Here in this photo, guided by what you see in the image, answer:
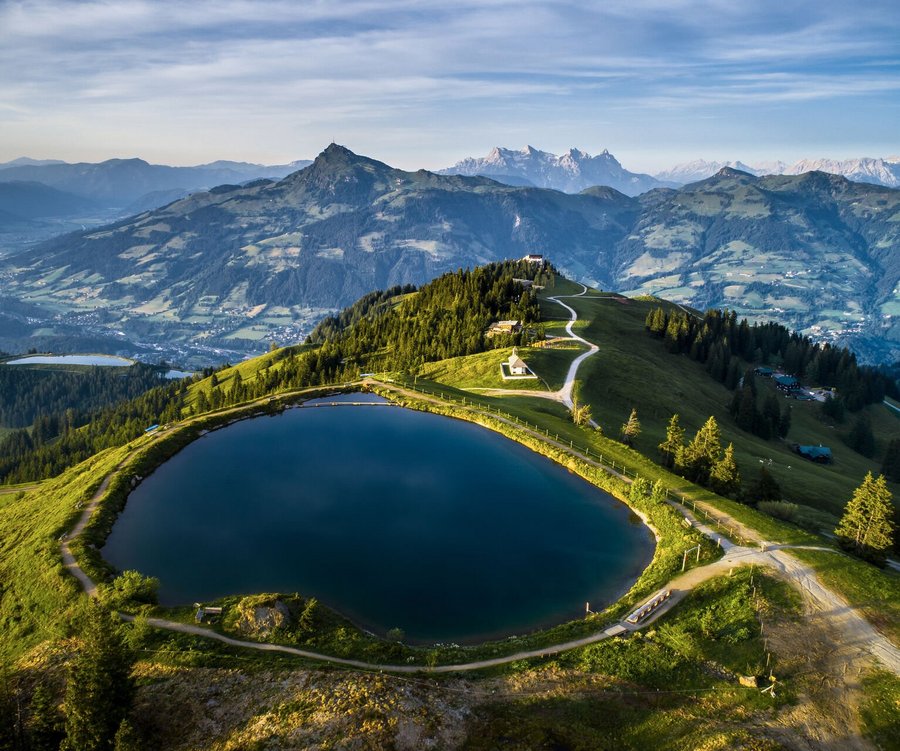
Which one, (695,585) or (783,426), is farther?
(783,426)

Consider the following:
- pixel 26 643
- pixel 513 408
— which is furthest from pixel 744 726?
pixel 513 408

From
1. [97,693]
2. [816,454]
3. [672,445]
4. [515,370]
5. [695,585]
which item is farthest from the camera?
[816,454]

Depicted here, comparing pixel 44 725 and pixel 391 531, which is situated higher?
pixel 391 531

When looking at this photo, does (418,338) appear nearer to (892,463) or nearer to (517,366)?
(517,366)

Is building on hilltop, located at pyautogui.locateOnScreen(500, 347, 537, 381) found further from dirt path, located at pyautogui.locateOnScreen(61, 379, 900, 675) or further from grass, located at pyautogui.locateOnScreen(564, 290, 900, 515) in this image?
dirt path, located at pyautogui.locateOnScreen(61, 379, 900, 675)

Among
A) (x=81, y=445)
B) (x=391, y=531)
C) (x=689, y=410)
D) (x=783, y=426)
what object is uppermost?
(x=689, y=410)

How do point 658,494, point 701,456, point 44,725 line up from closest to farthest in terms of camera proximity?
1. point 44,725
2. point 658,494
3. point 701,456

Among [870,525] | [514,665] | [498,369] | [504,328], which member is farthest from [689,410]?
[514,665]
